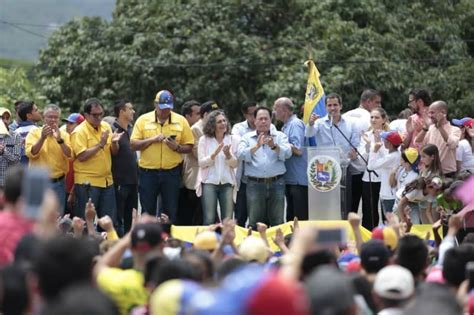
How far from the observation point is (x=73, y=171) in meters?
16.4

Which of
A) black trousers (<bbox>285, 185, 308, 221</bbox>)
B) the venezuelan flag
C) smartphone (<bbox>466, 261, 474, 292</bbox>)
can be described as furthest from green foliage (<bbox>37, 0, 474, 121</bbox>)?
smartphone (<bbox>466, 261, 474, 292</bbox>)

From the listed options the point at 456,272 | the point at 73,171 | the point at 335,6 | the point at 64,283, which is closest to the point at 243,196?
the point at 73,171

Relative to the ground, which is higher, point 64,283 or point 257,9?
point 257,9

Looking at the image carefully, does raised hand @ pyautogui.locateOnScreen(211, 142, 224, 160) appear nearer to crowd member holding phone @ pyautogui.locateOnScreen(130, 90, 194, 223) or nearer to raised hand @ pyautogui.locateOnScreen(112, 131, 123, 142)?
crowd member holding phone @ pyautogui.locateOnScreen(130, 90, 194, 223)

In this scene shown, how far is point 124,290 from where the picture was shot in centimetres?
818

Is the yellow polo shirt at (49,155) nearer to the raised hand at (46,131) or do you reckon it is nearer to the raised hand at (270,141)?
the raised hand at (46,131)

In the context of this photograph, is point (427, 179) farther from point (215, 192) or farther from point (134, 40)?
point (134, 40)

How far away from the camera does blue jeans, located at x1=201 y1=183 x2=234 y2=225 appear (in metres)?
16.4

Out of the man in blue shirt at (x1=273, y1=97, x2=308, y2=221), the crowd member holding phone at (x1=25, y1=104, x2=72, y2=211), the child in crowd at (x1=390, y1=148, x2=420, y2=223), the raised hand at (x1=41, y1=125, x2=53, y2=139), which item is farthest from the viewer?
the man in blue shirt at (x1=273, y1=97, x2=308, y2=221)

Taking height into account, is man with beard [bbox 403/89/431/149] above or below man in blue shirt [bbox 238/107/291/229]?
above

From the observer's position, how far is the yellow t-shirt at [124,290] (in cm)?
816

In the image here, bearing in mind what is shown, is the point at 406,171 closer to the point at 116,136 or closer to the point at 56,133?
the point at 116,136

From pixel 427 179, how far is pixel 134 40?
21884mm

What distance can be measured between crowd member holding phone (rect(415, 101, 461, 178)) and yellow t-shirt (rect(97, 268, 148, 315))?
8218mm
